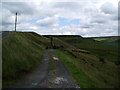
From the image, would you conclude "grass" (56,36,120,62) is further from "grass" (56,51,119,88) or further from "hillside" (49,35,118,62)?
"grass" (56,51,119,88)

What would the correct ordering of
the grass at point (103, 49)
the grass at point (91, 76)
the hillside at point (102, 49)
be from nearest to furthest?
the grass at point (91, 76) → the grass at point (103, 49) → the hillside at point (102, 49)

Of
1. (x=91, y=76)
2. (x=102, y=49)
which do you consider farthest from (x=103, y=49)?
(x=91, y=76)

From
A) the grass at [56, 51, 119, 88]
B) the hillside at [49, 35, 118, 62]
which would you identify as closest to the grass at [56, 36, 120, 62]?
the hillside at [49, 35, 118, 62]

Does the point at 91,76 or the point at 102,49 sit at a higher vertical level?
the point at 91,76

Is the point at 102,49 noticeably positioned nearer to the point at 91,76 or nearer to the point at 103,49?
the point at 103,49

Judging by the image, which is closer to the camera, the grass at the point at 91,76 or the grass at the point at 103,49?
the grass at the point at 91,76

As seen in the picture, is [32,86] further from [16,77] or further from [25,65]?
[25,65]

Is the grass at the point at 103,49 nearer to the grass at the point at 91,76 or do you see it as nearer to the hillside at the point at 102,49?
the hillside at the point at 102,49

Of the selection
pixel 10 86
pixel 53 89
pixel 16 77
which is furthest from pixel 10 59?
pixel 53 89

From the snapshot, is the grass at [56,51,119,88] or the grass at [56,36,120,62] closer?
the grass at [56,51,119,88]

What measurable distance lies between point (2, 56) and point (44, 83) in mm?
5656

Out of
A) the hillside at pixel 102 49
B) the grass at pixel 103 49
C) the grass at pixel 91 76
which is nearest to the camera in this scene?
the grass at pixel 91 76

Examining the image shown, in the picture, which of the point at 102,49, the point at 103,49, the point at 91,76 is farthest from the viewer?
the point at 103,49

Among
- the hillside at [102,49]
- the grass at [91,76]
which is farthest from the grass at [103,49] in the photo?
the grass at [91,76]
